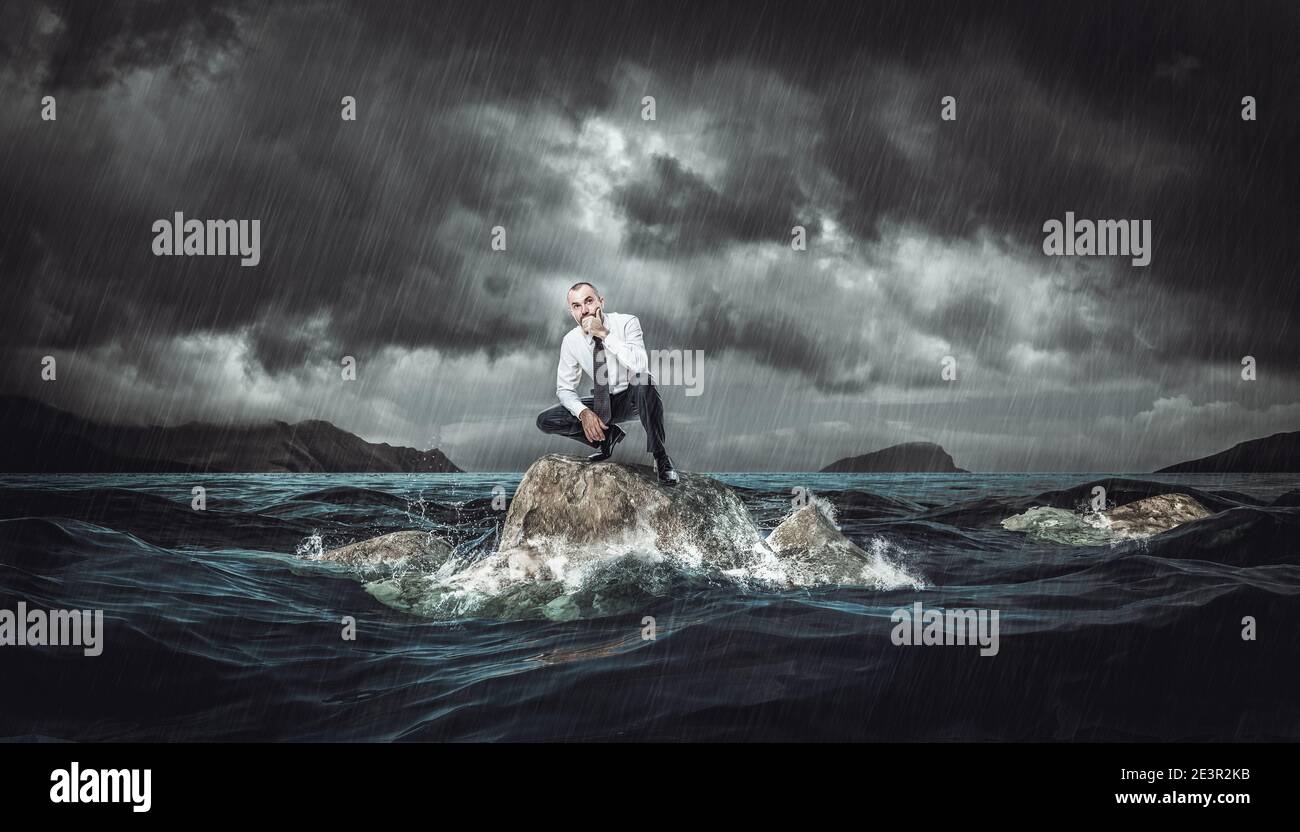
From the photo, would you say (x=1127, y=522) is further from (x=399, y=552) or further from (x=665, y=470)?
(x=399, y=552)

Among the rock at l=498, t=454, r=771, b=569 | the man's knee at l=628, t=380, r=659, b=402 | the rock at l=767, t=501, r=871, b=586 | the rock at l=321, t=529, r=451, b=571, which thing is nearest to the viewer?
the man's knee at l=628, t=380, r=659, b=402

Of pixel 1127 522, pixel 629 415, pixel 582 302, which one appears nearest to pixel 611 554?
pixel 629 415

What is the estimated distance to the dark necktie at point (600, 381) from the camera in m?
8.14

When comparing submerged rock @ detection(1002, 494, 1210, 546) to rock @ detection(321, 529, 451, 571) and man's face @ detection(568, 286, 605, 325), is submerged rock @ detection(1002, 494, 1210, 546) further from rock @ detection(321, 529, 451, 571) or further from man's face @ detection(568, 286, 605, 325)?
rock @ detection(321, 529, 451, 571)

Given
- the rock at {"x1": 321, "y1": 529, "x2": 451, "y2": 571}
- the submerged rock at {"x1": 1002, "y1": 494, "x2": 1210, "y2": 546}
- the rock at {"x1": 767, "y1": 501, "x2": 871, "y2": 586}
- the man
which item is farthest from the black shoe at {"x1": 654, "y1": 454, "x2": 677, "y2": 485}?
the submerged rock at {"x1": 1002, "y1": 494, "x2": 1210, "y2": 546}

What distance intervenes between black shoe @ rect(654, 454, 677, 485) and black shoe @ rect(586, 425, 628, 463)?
1.80ft

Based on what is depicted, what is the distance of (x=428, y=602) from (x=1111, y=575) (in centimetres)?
925

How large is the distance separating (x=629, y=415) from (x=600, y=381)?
1.91 feet

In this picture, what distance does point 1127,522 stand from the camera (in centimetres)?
1157

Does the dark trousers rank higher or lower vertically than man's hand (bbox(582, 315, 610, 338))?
lower

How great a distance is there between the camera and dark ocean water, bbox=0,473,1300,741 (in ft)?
22.1

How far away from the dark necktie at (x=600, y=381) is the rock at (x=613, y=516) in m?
0.91

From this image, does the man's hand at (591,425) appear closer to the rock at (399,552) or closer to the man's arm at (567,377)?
the man's arm at (567,377)

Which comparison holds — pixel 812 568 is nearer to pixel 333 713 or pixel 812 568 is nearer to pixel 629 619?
pixel 629 619
